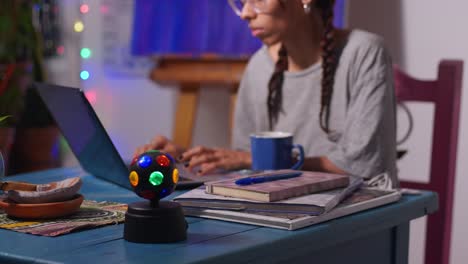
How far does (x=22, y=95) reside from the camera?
3467 mm

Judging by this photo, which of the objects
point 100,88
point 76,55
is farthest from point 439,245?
point 76,55

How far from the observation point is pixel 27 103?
146 inches

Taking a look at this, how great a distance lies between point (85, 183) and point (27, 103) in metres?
2.20

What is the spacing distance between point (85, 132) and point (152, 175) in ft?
1.43

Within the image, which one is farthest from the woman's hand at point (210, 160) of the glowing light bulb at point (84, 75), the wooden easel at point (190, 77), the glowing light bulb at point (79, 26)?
the glowing light bulb at point (79, 26)

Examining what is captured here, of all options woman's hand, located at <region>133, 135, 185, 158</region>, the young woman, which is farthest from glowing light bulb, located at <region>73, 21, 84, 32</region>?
woman's hand, located at <region>133, 135, 185, 158</region>

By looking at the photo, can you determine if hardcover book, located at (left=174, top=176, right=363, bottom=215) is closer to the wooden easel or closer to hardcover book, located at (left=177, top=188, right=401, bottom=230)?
hardcover book, located at (left=177, top=188, right=401, bottom=230)

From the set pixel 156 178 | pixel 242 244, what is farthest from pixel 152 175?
pixel 242 244

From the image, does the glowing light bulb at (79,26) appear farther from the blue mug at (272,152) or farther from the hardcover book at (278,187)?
the hardcover book at (278,187)

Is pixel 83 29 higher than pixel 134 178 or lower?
higher

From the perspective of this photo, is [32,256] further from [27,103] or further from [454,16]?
[27,103]

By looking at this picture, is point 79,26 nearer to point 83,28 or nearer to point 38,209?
point 83,28

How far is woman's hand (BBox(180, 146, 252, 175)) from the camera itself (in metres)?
1.66

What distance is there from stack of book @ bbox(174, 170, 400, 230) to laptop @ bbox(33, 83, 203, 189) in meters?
0.19
